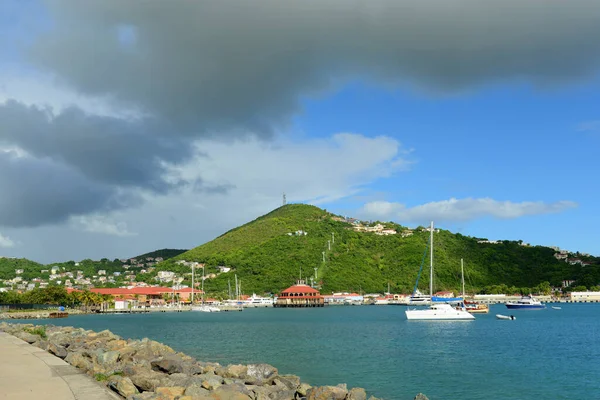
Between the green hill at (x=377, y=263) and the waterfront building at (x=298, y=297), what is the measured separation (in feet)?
44.6

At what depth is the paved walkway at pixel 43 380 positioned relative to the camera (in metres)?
13.5

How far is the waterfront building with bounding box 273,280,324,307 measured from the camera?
484 ft

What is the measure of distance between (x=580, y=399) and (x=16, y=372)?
21997 millimetres

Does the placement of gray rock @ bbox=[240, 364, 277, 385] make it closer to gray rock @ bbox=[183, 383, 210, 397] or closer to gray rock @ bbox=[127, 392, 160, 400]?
gray rock @ bbox=[183, 383, 210, 397]

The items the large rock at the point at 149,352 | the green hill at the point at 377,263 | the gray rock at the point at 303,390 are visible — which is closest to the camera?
the gray rock at the point at 303,390

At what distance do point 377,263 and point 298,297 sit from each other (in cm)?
4092

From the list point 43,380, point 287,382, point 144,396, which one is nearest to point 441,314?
point 287,382

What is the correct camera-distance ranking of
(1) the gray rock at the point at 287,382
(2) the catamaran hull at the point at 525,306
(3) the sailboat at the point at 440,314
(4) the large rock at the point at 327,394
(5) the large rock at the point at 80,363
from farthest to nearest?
1. (2) the catamaran hull at the point at 525,306
2. (3) the sailboat at the point at 440,314
3. (1) the gray rock at the point at 287,382
4. (5) the large rock at the point at 80,363
5. (4) the large rock at the point at 327,394

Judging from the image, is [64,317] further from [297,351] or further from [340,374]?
[340,374]

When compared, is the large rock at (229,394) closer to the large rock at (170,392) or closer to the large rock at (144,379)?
the large rock at (170,392)

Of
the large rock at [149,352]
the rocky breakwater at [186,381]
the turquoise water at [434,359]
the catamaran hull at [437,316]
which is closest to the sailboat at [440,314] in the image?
the catamaran hull at [437,316]

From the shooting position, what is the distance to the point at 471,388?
24750 mm

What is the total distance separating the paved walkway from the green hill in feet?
473

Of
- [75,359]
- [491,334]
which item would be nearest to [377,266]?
[491,334]
